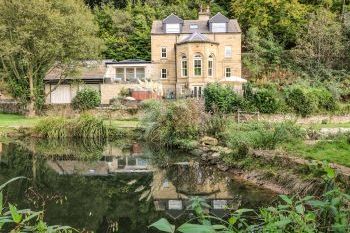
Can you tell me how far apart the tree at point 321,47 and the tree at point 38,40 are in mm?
20754

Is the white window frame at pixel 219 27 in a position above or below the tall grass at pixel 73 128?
above

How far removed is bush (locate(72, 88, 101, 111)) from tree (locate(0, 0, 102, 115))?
2148 millimetres

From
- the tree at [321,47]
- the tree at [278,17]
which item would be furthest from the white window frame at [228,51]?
the tree at [278,17]

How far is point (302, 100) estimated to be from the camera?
98.9 feet

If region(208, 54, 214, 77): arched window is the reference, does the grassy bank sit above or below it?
below

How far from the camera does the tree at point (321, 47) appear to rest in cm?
4534

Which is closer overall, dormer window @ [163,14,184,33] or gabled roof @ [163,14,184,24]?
gabled roof @ [163,14,184,24]

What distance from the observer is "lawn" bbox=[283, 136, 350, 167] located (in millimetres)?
12873

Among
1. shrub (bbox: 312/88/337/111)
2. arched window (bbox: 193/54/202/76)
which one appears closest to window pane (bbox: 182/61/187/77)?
arched window (bbox: 193/54/202/76)

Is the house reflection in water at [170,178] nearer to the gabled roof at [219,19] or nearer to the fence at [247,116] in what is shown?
the fence at [247,116]

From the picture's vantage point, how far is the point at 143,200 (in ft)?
40.0

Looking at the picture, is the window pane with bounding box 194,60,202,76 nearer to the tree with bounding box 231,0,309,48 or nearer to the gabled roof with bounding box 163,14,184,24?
the gabled roof with bounding box 163,14,184,24

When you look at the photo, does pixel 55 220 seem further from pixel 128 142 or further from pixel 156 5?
pixel 156 5

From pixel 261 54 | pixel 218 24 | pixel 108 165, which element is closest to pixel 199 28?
pixel 218 24
